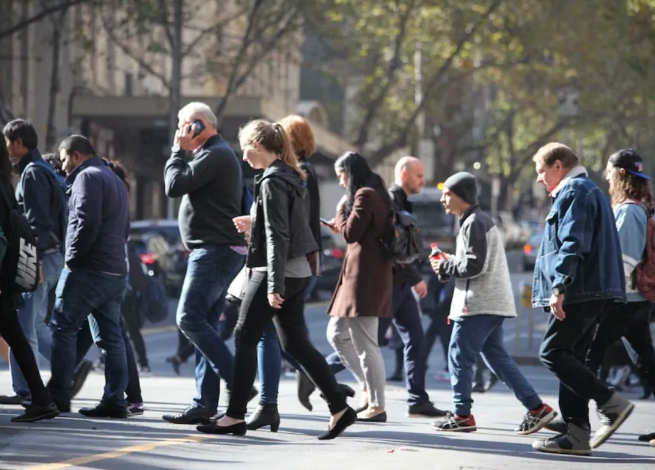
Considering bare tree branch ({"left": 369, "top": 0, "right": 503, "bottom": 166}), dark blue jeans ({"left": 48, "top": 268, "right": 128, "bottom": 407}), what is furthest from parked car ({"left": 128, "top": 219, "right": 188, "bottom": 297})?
dark blue jeans ({"left": 48, "top": 268, "right": 128, "bottom": 407})

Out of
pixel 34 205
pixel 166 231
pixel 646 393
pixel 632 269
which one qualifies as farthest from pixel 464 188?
pixel 166 231

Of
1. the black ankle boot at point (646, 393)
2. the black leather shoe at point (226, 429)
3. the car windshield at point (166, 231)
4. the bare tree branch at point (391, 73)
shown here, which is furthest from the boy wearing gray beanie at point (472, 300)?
the bare tree branch at point (391, 73)

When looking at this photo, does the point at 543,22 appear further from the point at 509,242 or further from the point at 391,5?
the point at 509,242

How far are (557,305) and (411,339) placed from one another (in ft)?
8.51

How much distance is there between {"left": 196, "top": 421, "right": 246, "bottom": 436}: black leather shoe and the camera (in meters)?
8.59

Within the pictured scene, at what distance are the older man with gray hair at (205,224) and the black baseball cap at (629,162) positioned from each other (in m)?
2.22

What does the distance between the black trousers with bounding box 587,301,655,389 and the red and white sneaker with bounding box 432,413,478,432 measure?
0.82 metres

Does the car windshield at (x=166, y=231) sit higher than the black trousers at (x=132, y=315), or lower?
higher

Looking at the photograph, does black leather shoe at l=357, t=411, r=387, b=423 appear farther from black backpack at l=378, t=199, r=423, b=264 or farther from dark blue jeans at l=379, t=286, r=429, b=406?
black backpack at l=378, t=199, r=423, b=264

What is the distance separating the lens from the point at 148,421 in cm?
937

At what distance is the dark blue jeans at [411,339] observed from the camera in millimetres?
10477

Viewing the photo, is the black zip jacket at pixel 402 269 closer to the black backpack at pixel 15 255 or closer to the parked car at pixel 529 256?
the black backpack at pixel 15 255

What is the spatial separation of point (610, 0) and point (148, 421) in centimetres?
2268

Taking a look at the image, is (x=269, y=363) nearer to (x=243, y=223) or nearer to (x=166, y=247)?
(x=243, y=223)
